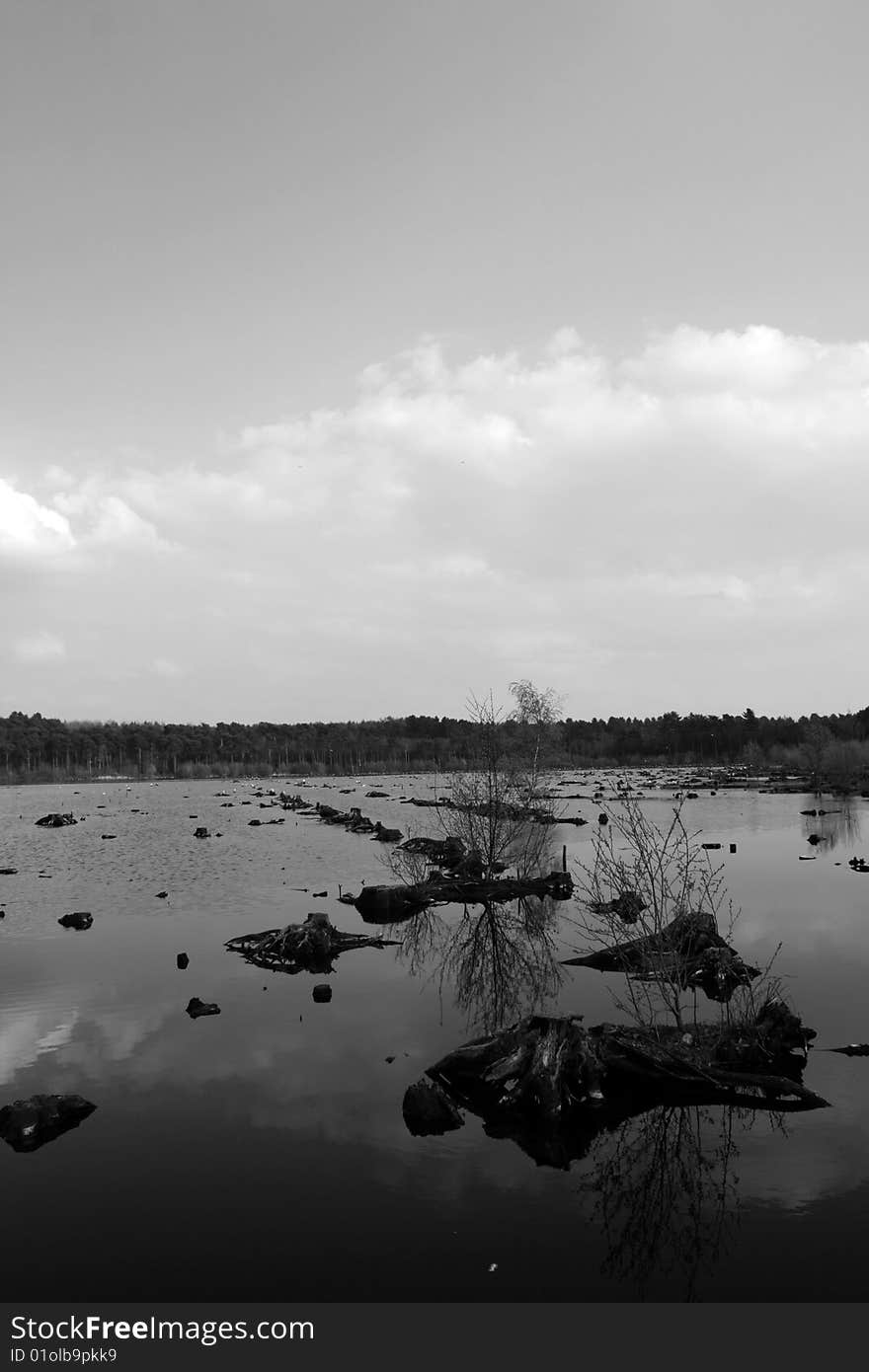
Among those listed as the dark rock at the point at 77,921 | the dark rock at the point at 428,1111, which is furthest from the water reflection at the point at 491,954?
the dark rock at the point at 77,921

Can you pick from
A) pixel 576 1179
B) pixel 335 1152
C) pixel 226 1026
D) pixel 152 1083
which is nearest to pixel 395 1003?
pixel 226 1026

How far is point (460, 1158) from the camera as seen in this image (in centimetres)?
1695

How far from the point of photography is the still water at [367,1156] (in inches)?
522

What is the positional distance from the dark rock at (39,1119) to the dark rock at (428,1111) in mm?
7650

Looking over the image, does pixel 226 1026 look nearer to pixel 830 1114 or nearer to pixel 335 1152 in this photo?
pixel 335 1152

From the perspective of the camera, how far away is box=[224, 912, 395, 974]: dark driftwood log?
33.7m

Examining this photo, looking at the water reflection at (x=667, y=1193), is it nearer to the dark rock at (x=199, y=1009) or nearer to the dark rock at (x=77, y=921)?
the dark rock at (x=199, y=1009)

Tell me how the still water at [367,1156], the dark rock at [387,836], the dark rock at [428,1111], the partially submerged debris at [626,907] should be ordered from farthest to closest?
the dark rock at [387,836]
the partially submerged debris at [626,907]
the dark rock at [428,1111]
the still water at [367,1156]

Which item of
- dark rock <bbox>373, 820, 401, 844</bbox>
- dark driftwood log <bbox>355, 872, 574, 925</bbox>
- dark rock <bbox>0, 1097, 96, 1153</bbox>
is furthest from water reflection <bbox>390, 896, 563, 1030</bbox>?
dark rock <bbox>373, 820, 401, 844</bbox>

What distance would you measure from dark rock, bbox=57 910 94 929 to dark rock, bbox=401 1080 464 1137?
91.3ft

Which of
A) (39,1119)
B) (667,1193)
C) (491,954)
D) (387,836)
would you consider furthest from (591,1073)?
(387,836)

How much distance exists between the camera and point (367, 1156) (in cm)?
1712

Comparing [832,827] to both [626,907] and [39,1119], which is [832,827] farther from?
[39,1119]
